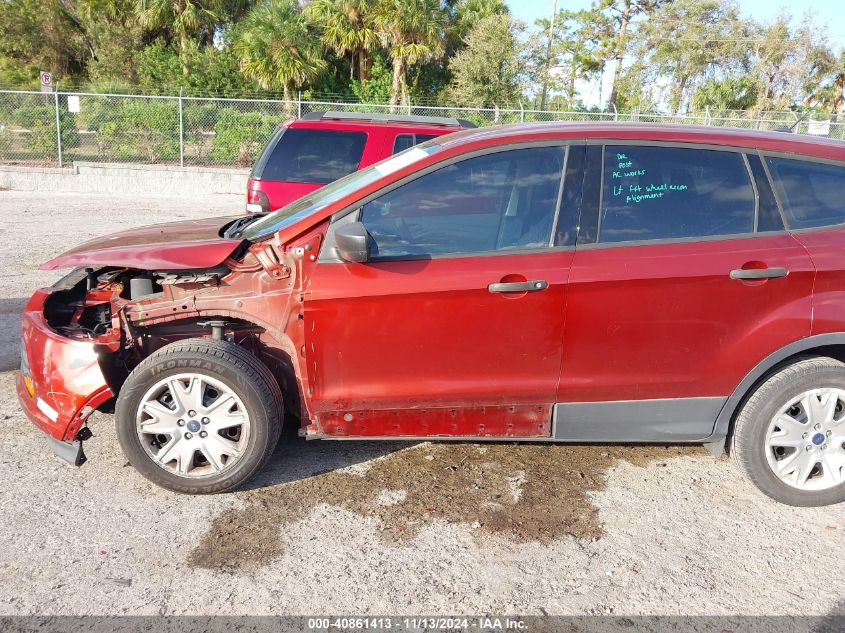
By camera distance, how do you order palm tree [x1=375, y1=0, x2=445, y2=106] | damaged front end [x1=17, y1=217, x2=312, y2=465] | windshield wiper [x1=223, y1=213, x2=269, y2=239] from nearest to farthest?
damaged front end [x1=17, y1=217, x2=312, y2=465]
windshield wiper [x1=223, y1=213, x2=269, y2=239]
palm tree [x1=375, y1=0, x2=445, y2=106]

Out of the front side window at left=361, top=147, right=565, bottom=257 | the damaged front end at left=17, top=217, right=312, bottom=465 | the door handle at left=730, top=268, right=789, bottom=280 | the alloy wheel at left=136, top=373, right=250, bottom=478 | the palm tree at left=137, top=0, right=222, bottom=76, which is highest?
the palm tree at left=137, top=0, right=222, bottom=76

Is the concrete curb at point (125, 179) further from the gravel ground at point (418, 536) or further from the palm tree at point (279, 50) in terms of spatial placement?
the gravel ground at point (418, 536)

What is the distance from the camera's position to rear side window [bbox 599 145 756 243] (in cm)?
348

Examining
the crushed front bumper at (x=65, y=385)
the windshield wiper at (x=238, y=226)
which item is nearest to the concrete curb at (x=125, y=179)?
the windshield wiper at (x=238, y=226)

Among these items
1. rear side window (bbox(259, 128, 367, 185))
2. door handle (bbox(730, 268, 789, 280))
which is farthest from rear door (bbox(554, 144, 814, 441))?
rear side window (bbox(259, 128, 367, 185))

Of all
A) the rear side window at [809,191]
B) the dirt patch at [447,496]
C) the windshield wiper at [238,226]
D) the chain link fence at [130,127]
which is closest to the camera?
the dirt patch at [447,496]

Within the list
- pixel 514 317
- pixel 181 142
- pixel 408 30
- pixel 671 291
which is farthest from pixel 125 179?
pixel 671 291

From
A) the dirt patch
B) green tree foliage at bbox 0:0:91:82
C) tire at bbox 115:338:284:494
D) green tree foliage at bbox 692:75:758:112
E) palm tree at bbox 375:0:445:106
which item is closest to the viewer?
the dirt patch

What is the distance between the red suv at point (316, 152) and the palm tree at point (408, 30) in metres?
16.5

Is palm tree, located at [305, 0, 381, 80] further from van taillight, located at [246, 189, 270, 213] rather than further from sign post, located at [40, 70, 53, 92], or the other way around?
van taillight, located at [246, 189, 270, 213]

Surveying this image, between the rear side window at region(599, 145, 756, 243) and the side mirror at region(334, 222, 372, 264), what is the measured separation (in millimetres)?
1186

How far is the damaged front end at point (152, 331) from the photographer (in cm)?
344

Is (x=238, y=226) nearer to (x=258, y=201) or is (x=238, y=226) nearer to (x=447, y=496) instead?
(x=447, y=496)

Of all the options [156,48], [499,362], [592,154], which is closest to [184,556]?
[499,362]
